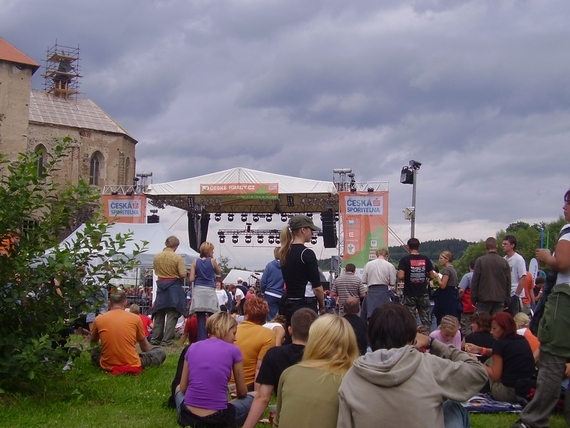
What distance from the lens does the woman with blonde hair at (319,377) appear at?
3227 mm

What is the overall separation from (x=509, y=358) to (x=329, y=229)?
23.6 meters

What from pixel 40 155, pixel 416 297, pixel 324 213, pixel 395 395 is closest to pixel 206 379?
pixel 395 395

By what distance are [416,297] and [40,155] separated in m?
5.83

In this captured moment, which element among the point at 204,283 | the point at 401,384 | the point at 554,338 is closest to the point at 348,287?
the point at 204,283

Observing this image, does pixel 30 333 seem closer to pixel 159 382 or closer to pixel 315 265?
pixel 159 382

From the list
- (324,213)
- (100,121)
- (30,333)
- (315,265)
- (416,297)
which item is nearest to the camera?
(30,333)

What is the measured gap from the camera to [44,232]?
20.0 feet

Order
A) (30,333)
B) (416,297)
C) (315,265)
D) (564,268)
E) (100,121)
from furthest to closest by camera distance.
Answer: (100,121) → (416,297) → (315,265) → (30,333) → (564,268)

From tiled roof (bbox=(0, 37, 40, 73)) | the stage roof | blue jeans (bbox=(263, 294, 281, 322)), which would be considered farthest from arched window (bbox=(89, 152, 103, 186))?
blue jeans (bbox=(263, 294, 281, 322))

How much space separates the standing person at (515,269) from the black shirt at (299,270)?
404cm

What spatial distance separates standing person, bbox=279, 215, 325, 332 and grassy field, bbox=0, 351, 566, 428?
5.14 feet

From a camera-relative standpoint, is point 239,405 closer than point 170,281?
Yes

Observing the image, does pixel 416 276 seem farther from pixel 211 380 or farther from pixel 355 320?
pixel 211 380

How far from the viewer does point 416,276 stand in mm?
9430
